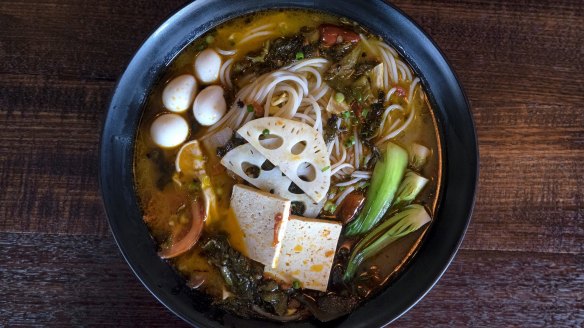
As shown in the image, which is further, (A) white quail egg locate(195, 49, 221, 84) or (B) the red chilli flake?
(B) the red chilli flake

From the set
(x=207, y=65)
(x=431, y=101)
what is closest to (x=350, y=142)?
(x=431, y=101)

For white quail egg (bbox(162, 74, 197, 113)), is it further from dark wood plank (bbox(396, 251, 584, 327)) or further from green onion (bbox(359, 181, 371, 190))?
dark wood plank (bbox(396, 251, 584, 327))

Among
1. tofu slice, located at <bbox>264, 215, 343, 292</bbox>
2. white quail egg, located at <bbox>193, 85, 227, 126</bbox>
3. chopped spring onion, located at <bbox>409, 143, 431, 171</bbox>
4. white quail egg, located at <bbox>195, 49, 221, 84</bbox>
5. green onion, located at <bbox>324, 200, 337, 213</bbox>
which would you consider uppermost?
white quail egg, located at <bbox>195, 49, 221, 84</bbox>

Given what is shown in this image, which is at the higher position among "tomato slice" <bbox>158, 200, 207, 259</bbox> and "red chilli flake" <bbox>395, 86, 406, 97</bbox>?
"red chilli flake" <bbox>395, 86, 406, 97</bbox>

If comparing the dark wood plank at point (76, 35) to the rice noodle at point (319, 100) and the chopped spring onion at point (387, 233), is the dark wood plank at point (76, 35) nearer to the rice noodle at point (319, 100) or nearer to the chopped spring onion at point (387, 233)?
the rice noodle at point (319, 100)

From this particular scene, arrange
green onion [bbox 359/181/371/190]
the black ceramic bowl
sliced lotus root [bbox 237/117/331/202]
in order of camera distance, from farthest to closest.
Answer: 1. green onion [bbox 359/181/371/190]
2. sliced lotus root [bbox 237/117/331/202]
3. the black ceramic bowl

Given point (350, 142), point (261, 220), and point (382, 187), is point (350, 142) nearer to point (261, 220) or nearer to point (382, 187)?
point (382, 187)

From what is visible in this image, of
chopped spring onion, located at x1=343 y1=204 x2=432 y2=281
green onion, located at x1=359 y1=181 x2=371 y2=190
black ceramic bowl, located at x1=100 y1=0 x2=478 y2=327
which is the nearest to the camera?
black ceramic bowl, located at x1=100 y1=0 x2=478 y2=327

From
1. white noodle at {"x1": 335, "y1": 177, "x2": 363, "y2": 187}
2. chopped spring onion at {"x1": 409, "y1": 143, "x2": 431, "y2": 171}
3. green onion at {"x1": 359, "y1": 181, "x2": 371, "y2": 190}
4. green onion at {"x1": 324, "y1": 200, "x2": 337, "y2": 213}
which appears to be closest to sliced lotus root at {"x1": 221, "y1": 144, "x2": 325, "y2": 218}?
green onion at {"x1": 324, "y1": 200, "x2": 337, "y2": 213}
